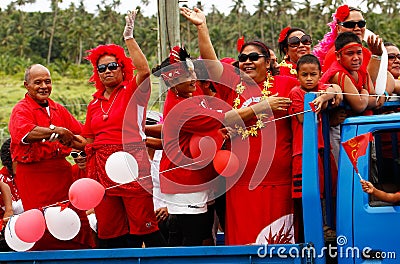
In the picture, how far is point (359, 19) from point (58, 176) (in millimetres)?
2664

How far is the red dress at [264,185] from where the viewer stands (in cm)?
411

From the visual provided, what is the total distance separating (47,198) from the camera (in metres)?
4.97

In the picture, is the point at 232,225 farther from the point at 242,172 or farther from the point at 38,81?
the point at 38,81

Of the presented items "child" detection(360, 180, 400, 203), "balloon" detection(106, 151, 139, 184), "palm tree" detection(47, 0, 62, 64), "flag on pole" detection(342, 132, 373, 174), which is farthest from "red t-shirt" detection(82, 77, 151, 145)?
"palm tree" detection(47, 0, 62, 64)

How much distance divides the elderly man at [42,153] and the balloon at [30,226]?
53cm

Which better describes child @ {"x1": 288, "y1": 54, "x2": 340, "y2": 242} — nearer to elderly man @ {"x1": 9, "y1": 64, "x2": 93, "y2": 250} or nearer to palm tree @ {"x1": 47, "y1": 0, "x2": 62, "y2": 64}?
elderly man @ {"x1": 9, "y1": 64, "x2": 93, "y2": 250}

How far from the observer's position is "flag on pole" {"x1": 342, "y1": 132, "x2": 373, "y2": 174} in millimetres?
3688

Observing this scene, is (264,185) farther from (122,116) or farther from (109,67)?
(109,67)

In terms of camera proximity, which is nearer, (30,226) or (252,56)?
(30,226)

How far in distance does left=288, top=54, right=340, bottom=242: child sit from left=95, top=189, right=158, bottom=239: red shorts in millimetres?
1093

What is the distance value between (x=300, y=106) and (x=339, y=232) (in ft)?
2.61

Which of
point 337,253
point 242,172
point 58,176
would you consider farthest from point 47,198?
point 337,253

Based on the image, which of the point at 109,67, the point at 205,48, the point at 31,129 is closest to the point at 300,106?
the point at 205,48

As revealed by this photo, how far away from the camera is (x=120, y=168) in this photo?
174 inches
